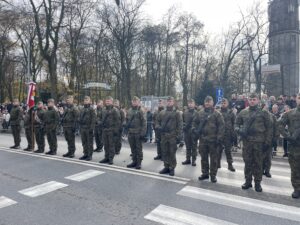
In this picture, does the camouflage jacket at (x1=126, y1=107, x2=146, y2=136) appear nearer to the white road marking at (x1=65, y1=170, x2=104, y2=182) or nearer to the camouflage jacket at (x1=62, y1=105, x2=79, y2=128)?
the white road marking at (x1=65, y1=170, x2=104, y2=182)

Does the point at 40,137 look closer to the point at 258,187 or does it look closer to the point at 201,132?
the point at 201,132

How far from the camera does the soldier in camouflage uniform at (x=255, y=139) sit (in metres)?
6.82

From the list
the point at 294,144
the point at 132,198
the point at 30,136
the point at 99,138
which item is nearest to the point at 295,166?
the point at 294,144

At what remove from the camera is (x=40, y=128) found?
12125mm

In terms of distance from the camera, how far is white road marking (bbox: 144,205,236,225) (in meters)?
4.95

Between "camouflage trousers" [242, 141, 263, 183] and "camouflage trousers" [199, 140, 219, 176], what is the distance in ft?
2.55

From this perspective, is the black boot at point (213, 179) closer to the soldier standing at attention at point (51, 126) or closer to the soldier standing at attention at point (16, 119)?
the soldier standing at attention at point (51, 126)

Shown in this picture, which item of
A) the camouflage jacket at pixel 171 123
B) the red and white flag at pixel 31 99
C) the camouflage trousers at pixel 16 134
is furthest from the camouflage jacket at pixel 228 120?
the camouflage trousers at pixel 16 134

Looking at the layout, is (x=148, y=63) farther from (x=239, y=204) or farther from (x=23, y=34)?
(x=239, y=204)

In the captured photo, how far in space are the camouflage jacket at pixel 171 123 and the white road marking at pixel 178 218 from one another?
3051mm

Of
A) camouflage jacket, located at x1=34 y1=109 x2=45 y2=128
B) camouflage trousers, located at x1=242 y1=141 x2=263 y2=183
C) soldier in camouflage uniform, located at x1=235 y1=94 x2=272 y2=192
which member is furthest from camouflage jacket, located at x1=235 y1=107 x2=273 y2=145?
camouflage jacket, located at x1=34 y1=109 x2=45 y2=128

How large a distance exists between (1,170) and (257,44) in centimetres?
3573

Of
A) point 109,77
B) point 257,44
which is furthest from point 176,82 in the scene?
point 257,44

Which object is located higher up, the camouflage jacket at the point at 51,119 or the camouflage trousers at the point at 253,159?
the camouflage jacket at the point at 51,119
